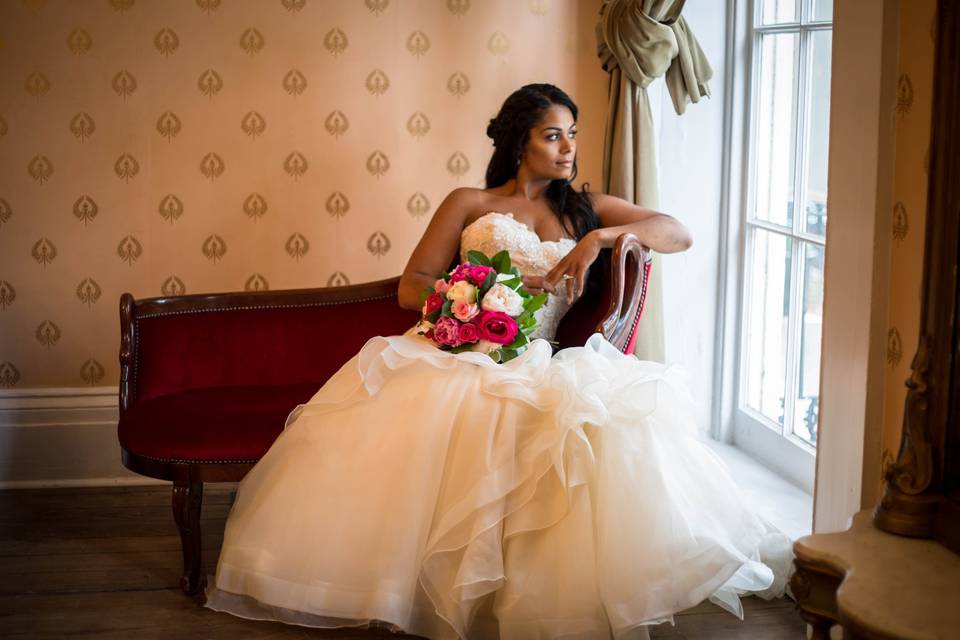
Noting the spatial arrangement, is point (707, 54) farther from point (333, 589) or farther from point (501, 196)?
point (333, 589)

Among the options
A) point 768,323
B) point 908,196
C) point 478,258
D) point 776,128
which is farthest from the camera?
point 768,323

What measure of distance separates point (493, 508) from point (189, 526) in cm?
108

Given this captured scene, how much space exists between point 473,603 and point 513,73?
237 cm

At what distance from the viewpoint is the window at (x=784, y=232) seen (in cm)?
389

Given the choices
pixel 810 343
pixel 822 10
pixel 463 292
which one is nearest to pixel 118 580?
pixel 463 292

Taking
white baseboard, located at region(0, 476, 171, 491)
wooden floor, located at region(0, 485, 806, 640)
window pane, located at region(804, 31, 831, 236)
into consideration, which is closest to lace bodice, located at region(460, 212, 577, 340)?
window pane, located at region(804, 31, 831, 236)

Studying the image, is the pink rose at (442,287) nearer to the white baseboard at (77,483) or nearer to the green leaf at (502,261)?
the green leaf at (502,261)

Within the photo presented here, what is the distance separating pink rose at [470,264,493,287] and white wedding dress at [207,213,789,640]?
224mm

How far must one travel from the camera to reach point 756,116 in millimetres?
4375

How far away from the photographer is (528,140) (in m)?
3.85

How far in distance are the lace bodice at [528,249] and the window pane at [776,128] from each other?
90 centimetres

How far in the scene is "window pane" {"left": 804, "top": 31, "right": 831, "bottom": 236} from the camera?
3785mm

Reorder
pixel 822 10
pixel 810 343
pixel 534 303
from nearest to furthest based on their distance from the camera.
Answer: pixel 534 303 → pixel 822 10 → pixel 810 343

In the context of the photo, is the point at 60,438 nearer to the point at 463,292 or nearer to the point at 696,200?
the point at 463,292
